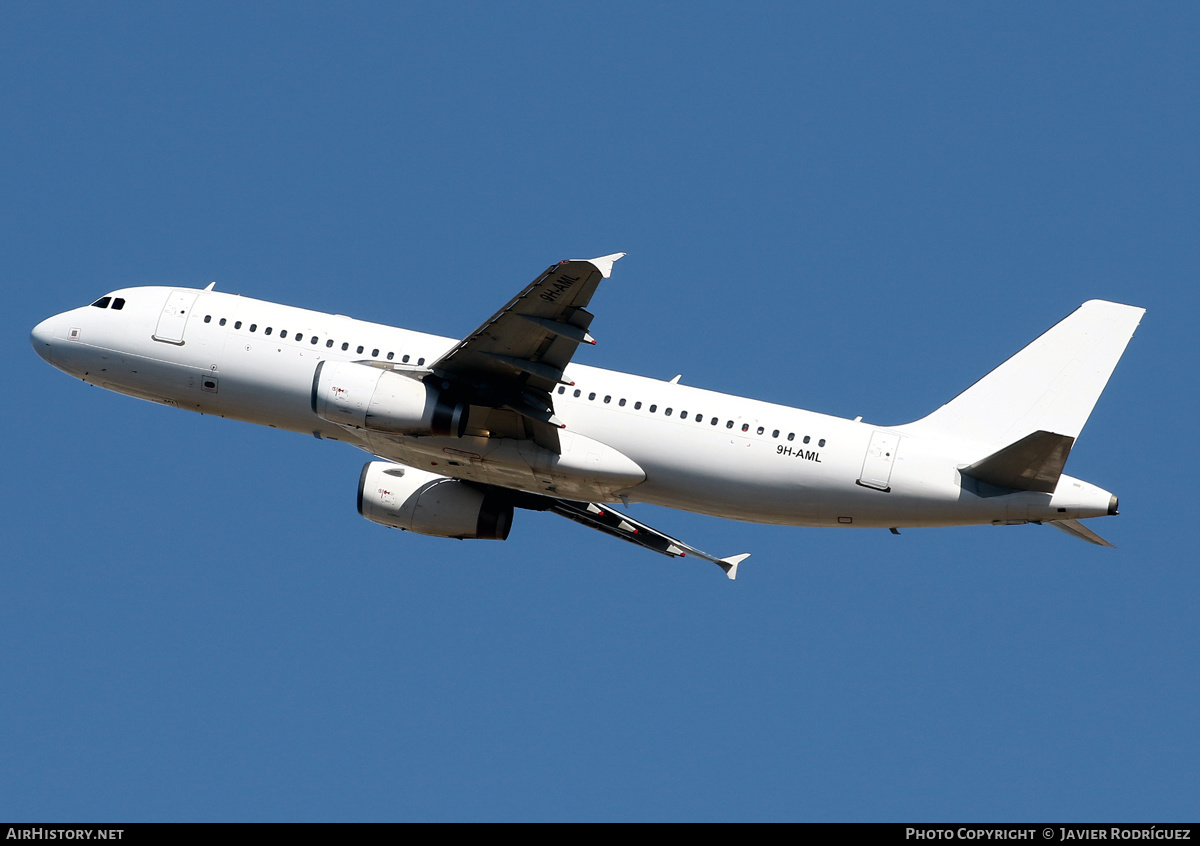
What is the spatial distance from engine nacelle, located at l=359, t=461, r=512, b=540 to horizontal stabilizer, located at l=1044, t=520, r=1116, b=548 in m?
15.5

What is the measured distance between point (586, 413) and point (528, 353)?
2871 mm

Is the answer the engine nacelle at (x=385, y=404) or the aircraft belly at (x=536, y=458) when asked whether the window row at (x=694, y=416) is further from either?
the engine nacelle at (x=385, y=404)

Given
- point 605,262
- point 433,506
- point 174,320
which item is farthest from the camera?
point 433,506

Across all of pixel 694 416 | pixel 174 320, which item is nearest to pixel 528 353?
pixel 694 416

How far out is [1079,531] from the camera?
Answer: 114 ft

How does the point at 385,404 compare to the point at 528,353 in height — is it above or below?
below

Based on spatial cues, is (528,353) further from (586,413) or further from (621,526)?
(621,526)

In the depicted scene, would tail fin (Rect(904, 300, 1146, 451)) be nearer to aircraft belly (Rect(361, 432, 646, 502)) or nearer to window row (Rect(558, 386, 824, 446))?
window row (Rect(558, 386, 824, 446))

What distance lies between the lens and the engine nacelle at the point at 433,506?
40.1 meters

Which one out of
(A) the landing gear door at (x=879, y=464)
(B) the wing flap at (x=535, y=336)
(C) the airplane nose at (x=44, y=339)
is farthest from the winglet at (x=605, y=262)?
(C) the airplane nose at (x=44, y=339)

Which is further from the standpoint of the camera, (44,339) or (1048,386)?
(44,339)

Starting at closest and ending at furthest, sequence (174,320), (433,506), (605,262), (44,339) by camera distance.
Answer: (605,262) → (174,320) → (44,339) → (433,506)

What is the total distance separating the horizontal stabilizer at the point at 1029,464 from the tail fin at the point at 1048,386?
2.06 metres

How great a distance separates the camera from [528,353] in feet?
113
